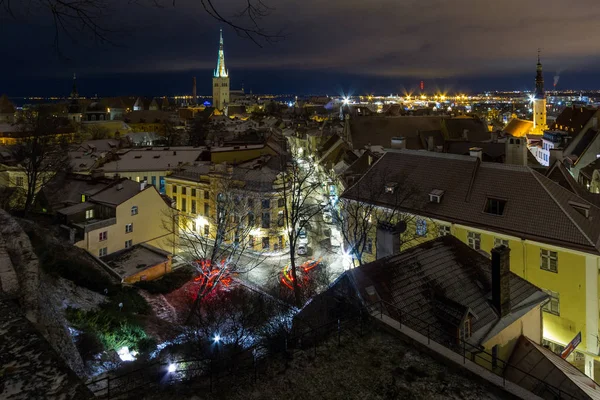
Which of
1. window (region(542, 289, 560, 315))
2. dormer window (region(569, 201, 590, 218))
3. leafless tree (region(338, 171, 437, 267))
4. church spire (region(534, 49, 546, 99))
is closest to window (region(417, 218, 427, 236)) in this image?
leafless tree (region(338, 171, 437, 267))

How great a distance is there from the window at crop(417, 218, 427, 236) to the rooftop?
49cm

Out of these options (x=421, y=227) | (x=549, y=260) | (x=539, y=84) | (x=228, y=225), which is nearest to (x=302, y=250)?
(x=228, y=225)

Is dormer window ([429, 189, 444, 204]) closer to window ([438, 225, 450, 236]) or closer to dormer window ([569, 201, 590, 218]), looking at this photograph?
window ([438, 225, 450, 236])

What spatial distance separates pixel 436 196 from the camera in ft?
73.1

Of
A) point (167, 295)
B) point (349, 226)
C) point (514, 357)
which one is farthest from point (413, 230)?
point (167, 295)

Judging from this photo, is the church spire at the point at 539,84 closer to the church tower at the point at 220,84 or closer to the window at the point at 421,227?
the window at the point at 421,227

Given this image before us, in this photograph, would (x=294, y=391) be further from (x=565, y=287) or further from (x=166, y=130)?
(x=166, y=130)

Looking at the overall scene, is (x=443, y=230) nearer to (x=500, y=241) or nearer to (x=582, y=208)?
(x=500, y=241)

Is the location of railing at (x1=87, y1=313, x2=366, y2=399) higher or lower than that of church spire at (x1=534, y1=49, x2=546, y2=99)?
lower

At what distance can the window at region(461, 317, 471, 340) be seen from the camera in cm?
1053

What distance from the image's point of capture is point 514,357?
12.0 metres

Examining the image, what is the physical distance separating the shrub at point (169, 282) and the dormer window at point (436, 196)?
14.7 metres

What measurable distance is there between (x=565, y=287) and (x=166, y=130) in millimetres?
89891

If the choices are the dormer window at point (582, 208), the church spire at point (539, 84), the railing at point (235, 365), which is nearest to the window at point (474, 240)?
the dormer window at point (582, 208)
